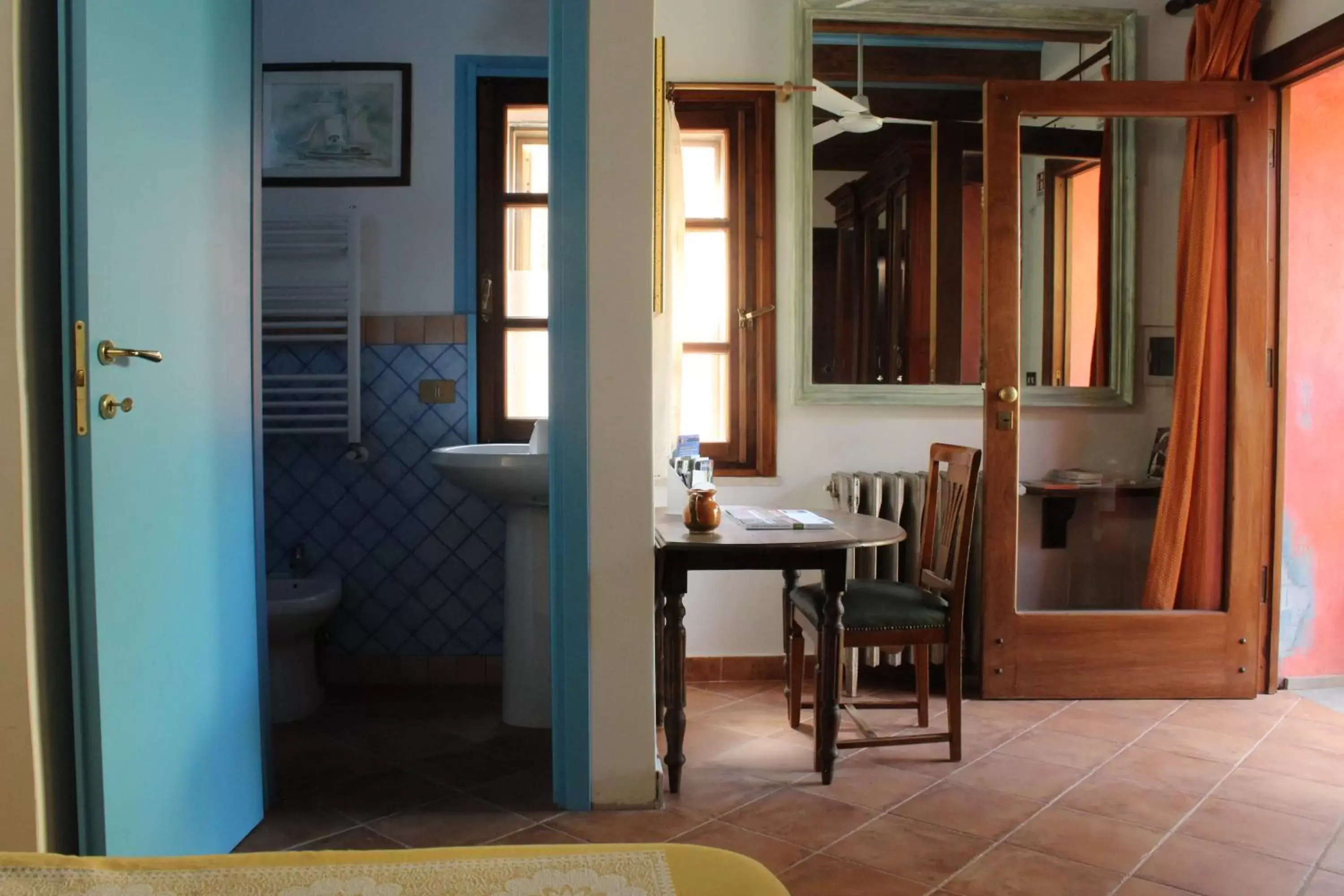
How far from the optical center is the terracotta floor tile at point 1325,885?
208 centimetres

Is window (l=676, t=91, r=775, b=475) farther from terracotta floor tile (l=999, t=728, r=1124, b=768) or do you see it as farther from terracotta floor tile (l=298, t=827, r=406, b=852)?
terracotta floor tile (l=298, t=827, r=406, b=852)

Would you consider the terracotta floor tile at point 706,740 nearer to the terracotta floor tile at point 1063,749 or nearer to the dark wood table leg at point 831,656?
the dark wood table leg at point 831,656

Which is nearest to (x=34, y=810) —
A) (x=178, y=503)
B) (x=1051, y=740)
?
(x=178, y=503)

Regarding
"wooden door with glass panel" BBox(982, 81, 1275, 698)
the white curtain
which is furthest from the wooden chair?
the white curtain

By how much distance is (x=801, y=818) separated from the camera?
2477mm

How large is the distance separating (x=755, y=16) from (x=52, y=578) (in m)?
3.00

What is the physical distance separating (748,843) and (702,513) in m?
0.85

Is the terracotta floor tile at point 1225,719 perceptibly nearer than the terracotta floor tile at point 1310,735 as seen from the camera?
No

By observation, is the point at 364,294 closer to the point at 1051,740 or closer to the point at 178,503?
the point at 178,503

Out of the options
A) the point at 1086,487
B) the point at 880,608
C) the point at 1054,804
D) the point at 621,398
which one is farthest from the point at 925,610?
the point at 1086,487

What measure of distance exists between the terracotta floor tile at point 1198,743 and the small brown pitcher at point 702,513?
149 centimetres

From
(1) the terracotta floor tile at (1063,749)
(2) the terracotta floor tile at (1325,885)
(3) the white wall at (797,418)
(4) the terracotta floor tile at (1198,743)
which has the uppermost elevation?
(3) the white wall at (797,418)

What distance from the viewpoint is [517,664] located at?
3193mm

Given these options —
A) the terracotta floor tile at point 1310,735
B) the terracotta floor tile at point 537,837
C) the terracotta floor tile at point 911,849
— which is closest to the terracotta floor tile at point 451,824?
the terracotta floor tile at point 537,837
